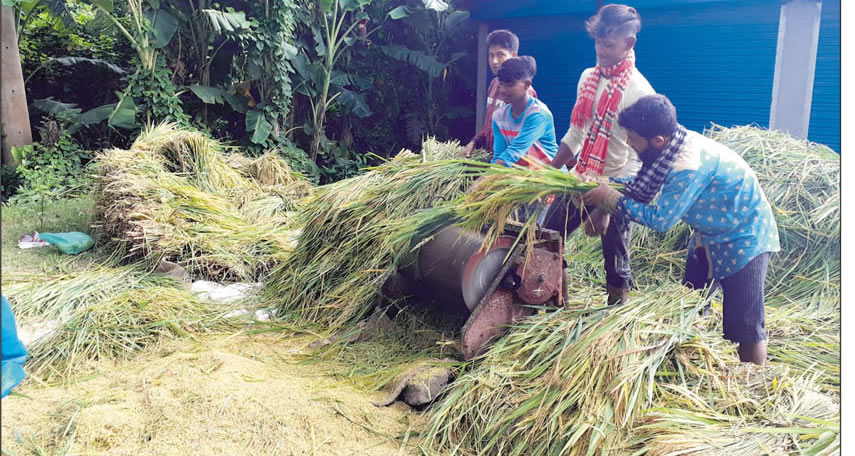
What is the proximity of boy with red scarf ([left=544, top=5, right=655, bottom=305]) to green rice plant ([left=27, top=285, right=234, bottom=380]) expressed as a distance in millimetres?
2238

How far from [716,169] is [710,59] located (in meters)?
4.99

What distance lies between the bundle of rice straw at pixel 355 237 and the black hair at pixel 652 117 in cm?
102

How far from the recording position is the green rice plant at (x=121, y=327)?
3359 millimetres

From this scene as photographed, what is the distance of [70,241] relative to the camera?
5285 millimetres

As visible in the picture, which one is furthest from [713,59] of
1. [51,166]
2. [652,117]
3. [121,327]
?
[51,166]

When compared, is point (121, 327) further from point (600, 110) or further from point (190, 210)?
point (600, 110)

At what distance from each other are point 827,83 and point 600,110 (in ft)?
12.5

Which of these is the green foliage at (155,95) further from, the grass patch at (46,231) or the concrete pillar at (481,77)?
the concrete pillar at (481,77)

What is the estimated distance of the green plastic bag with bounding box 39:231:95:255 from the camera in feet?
17.2

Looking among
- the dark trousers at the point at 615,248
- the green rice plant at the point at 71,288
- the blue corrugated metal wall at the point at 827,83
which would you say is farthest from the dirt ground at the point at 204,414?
the blue corrugated metal wall at the point at 827,83

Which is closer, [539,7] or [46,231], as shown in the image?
[46,231]

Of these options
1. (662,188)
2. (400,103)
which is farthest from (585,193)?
(400,103)

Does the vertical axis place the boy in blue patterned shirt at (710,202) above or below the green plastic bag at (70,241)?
above
